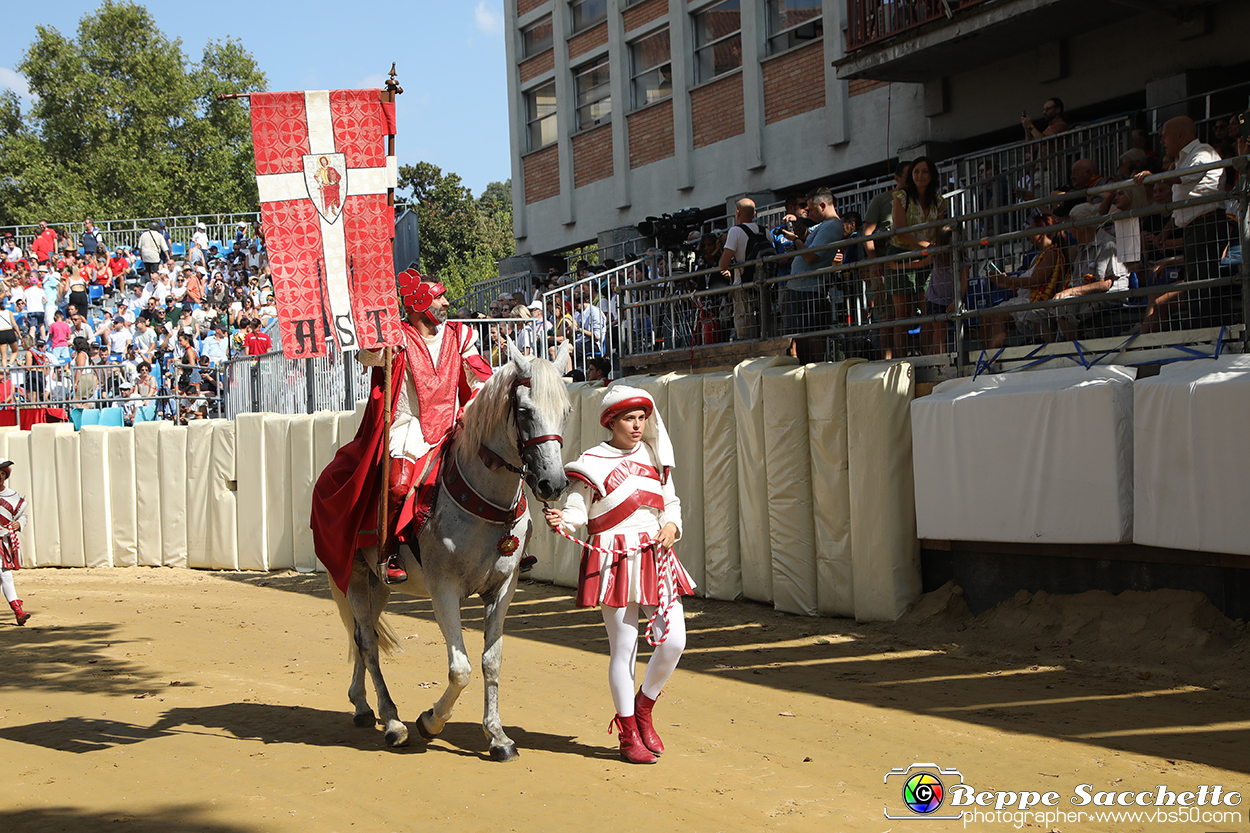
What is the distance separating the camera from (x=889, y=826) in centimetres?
499

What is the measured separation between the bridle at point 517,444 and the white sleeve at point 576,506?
0.26 m

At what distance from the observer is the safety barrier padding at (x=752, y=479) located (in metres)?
11.4

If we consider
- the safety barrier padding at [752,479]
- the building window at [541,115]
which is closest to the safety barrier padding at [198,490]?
the safety barrier padding at [752,479]

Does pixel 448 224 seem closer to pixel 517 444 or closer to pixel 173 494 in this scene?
pixel 173 494

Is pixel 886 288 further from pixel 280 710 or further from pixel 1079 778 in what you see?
pixel 280 710

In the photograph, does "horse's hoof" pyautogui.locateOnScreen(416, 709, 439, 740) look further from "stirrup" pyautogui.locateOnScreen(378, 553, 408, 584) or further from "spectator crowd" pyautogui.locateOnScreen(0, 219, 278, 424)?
"spectator crowd" pyautogui.locateOnScreen(0, 219, 278, 424)

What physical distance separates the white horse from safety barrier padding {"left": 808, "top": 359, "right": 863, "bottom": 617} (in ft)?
15.1

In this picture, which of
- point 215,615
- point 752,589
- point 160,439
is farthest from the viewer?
point 160,439

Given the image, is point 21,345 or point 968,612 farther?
point 21,345

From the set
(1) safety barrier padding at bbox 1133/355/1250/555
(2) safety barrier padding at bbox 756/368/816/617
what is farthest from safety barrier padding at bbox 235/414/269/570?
(1) safety barrier padding at bbox 1133/355/1250/555

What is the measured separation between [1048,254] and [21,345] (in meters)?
26.1

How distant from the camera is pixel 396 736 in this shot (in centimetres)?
657

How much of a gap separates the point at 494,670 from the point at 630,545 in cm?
120

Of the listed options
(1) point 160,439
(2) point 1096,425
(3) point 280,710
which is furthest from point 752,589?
(1) point 160,439
